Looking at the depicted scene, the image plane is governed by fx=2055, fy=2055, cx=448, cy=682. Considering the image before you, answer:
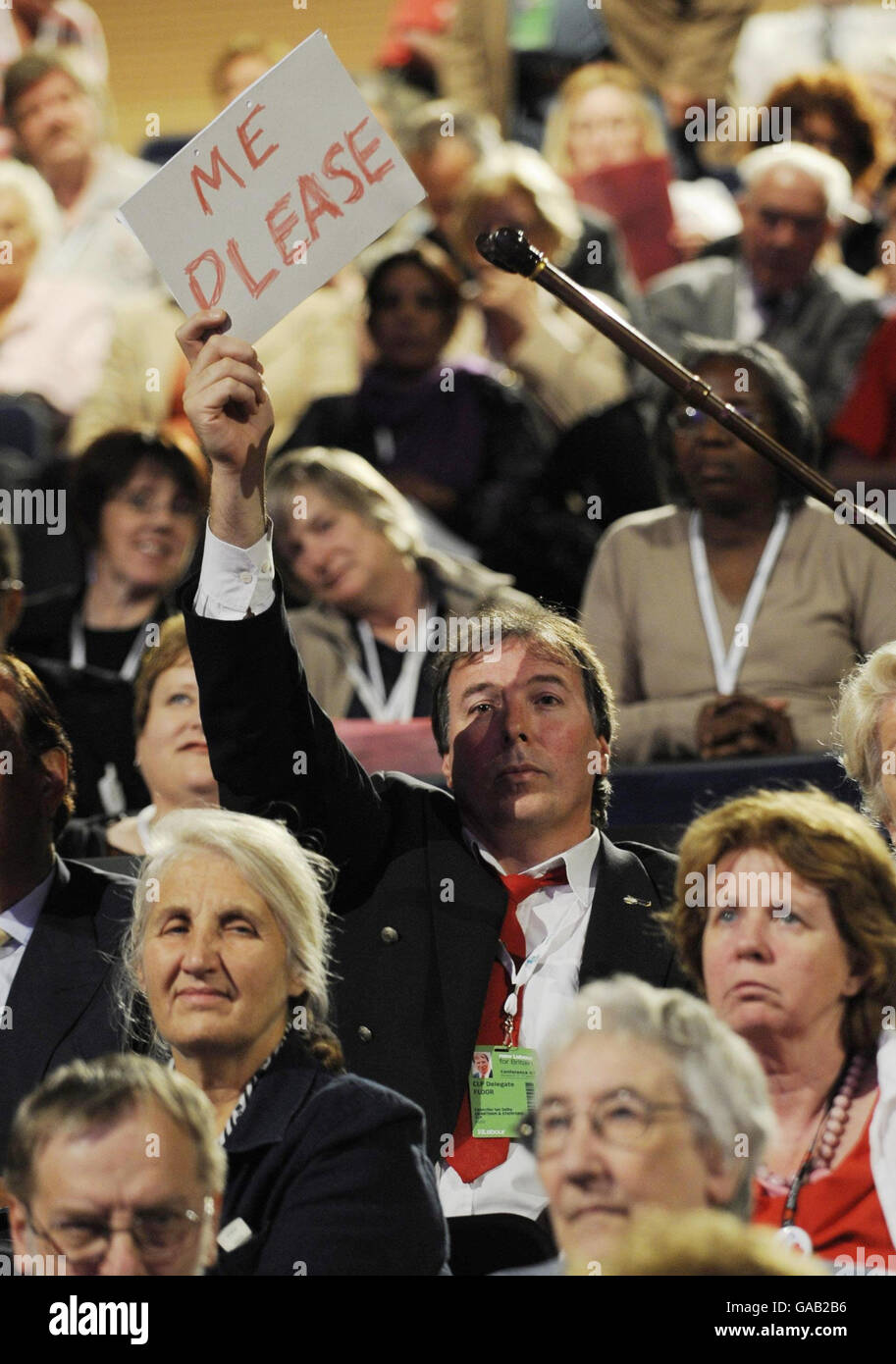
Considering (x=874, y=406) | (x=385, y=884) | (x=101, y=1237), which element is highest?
(x=874, y=406)

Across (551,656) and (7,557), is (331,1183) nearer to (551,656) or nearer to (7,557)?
(551,656)

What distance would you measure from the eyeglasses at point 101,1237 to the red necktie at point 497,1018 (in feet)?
1.51

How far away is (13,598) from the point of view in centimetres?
324

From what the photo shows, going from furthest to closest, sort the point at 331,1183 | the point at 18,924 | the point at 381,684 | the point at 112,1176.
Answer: the point at 381,684
the point at 18,924
the point at 331,1183
the point at 112,1176

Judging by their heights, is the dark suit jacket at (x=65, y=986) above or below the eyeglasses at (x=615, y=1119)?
above

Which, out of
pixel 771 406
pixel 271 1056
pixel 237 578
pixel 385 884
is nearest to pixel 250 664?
pixel 237 578

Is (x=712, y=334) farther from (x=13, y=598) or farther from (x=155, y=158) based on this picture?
(x=155, y=158)

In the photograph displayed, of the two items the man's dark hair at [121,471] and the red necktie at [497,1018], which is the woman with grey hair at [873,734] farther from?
the man's dark hair at [121,471]

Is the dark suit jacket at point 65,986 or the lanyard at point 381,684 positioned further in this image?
the lanyard at point 381,684

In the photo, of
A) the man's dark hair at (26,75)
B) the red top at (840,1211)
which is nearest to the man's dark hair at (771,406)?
the red top at (840,1211)

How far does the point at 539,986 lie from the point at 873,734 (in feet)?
1.59

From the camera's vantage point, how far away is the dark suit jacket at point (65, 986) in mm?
2293

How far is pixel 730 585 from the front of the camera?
3221 mm
